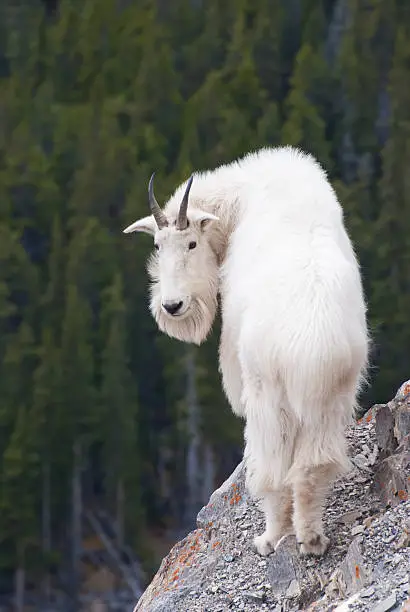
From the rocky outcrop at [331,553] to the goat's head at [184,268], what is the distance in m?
1.35

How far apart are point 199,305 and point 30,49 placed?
46064 mm

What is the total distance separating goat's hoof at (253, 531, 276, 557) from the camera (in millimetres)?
7797

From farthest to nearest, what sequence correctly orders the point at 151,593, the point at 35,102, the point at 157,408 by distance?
the point at 35,102 < the point at 157,408 < the point at 151,593

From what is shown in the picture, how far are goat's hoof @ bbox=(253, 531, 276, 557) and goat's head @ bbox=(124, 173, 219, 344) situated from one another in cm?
138

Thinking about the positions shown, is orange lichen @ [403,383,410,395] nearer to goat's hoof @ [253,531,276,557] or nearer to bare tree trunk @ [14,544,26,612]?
goat's hoof @ [253,531,276,557]

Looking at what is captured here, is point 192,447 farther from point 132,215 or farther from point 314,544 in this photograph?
point 314,544

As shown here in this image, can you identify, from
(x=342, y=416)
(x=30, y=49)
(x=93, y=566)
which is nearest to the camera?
(x=342, y=416)

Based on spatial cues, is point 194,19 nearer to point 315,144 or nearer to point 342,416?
point 315,144

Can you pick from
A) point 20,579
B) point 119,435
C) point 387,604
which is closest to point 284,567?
point 387,604

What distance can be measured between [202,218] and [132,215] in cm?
3012

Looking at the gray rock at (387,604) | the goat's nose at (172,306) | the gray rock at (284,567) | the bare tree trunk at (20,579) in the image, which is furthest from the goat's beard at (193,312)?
the bare tree trunk at (20,579)

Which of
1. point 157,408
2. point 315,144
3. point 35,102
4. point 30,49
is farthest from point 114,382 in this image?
point 30,49

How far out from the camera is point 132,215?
38.2 m

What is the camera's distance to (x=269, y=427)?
7270mm
